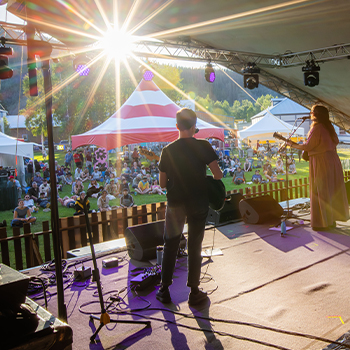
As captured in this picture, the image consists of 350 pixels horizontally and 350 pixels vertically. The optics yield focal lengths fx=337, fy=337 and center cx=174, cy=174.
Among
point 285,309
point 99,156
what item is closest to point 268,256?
point 285,309

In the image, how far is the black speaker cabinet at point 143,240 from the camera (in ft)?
14.4

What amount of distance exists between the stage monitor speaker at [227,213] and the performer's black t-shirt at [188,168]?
10.3ft

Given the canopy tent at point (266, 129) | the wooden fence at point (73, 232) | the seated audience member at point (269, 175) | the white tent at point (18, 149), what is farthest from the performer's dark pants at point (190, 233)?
the canopy tent at point (266, 129)

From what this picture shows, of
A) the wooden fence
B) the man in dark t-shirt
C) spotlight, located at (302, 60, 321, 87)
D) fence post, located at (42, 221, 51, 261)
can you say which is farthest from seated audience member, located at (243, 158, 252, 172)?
the man in dark t-shirt

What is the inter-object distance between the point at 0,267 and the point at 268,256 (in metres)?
3.32

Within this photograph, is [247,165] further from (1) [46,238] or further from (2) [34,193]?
Result: (1) [46,238]

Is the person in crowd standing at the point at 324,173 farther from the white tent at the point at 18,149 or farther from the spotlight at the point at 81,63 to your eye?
the white tent at the point at 18,149

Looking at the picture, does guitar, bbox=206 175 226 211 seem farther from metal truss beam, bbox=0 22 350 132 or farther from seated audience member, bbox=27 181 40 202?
seated audience member, bbox=27 181 40 202

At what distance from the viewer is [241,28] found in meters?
7.47

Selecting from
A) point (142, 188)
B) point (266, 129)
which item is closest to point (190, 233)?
point (142, 188)

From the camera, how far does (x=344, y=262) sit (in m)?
4.07

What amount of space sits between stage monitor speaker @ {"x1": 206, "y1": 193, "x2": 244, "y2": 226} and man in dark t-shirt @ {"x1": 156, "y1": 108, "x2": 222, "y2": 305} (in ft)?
10.1

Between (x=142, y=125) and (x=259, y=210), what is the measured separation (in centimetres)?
455

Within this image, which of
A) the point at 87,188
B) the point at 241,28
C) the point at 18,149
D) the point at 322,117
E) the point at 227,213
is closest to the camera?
the point at 322,117
